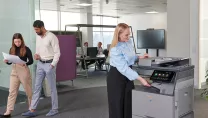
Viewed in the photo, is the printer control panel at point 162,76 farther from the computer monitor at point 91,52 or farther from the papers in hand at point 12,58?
the computer monitor at point 91,52

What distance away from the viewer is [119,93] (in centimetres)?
296

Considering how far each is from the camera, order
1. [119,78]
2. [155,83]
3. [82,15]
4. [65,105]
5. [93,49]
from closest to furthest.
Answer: [119,78] → [155,83] → [65,105] → [93,49] → [82,15]

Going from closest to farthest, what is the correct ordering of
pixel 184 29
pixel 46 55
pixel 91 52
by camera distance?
pixel 46 55, pixel 184 29, pixel 91 52

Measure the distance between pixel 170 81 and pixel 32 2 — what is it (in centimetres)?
349

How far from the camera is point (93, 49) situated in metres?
9.68

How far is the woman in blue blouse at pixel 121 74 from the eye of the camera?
2.84 metres

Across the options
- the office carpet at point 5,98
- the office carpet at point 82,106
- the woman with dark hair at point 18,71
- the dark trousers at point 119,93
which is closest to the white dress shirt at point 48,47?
the woman with dark hair at point 18,71

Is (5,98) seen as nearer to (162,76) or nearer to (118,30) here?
(118,30)

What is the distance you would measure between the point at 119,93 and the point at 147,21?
1265cm

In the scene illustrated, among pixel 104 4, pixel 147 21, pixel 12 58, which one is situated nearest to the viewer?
pixel 12 58

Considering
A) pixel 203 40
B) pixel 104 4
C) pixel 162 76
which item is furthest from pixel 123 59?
pixel 104 4

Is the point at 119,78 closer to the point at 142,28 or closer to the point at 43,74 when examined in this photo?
the point at 43,74

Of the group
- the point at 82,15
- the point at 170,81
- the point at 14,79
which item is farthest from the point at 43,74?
the point at 82,15

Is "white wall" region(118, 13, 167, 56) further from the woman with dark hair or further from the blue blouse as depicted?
the blue blouse
